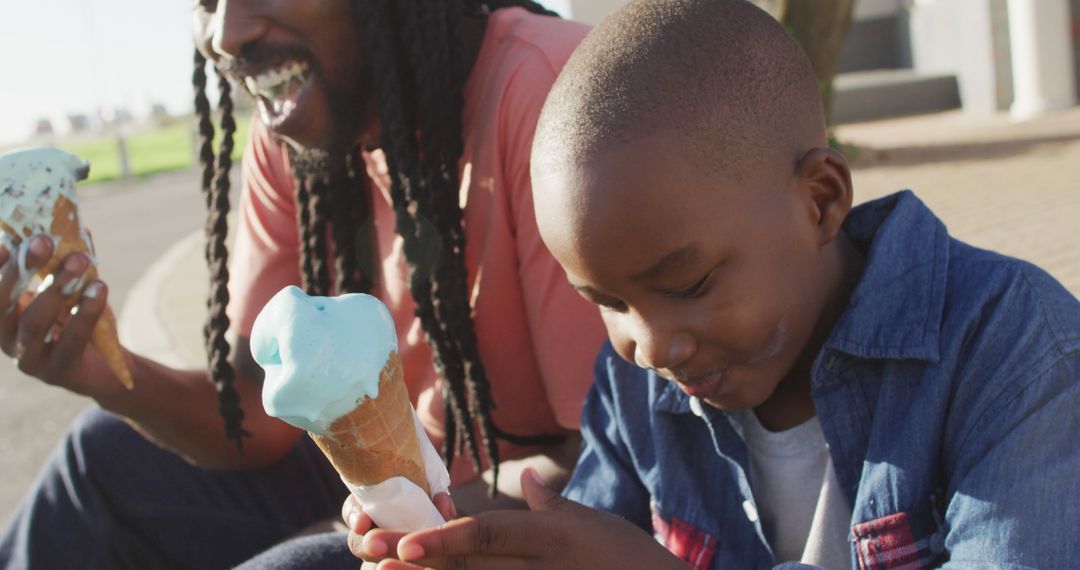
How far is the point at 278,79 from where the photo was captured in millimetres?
2324

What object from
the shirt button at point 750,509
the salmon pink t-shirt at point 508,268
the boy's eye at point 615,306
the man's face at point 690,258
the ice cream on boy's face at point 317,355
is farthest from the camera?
the salmon pink t-shirt at point 508,268

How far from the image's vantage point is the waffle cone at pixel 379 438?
1.51 meters

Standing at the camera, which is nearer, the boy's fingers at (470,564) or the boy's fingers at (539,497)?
the boy's fingers at (470,564)

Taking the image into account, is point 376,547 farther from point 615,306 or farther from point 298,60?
point 298,60

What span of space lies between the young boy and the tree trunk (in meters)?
8.88

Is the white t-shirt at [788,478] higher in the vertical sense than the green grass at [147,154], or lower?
higher

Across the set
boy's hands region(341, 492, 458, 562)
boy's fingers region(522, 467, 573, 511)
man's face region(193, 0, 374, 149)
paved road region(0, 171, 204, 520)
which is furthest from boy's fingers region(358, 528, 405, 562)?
paved road region(0, 171, 204, 520)

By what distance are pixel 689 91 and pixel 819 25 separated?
9253mm

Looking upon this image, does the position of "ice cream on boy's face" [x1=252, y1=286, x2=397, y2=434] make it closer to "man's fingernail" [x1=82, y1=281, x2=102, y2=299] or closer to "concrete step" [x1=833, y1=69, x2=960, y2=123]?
"man's fingernail" [x1=82, y1=281, x2=102, y2=299]

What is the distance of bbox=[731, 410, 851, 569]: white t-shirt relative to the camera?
1861 millimetres

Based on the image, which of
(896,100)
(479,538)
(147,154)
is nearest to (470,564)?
(479,538)

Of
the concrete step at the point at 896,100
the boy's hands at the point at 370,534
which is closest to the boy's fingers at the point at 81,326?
the boy's hands at the point at 370,534

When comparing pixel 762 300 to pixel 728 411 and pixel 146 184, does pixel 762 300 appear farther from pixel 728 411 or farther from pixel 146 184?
pixel 146 184

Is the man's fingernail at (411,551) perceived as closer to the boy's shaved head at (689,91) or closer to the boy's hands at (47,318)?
the boy's shaved head at (689,91)
